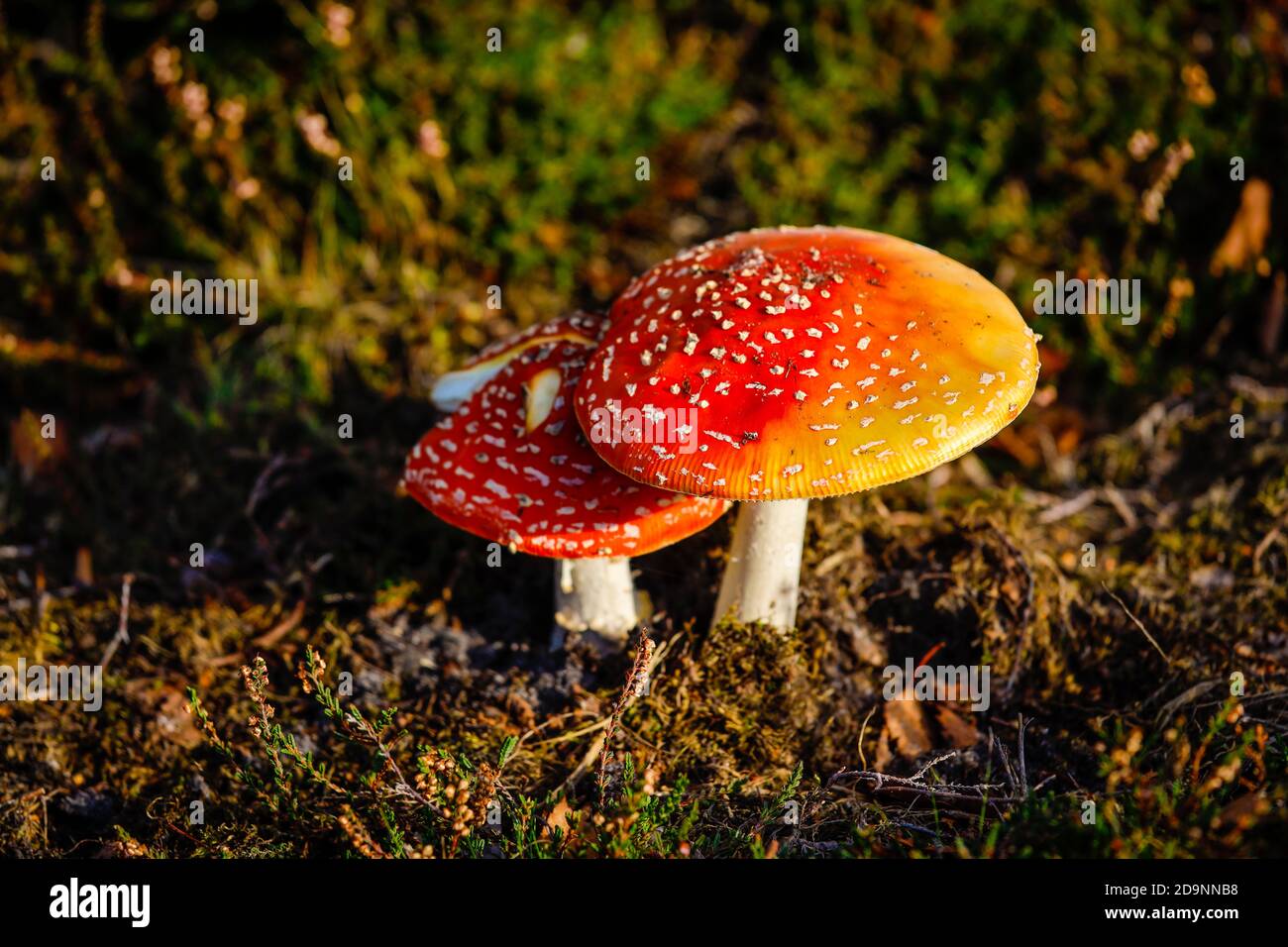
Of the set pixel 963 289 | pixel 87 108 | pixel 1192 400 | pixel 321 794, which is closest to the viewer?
pixel 963 289

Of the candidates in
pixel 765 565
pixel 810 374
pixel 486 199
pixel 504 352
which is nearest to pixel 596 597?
pixel 765 565

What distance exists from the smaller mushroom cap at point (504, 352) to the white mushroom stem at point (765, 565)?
30.1 inches

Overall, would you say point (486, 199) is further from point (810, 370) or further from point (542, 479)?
point (810, 370)

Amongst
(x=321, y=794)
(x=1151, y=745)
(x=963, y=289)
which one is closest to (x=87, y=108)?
(x=321, y=794)

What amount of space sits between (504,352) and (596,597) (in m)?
0.89

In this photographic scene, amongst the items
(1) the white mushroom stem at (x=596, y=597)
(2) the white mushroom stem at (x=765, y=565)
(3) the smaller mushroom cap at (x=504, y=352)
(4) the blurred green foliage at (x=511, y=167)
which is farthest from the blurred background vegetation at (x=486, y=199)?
(2) the white mushroom stem at (x=765, y=565)

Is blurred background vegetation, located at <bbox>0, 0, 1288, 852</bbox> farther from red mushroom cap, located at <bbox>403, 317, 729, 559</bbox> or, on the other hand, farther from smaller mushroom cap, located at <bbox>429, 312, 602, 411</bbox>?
red mushroom cap, located at <bbox>403, 317, 729, 559</bbox>

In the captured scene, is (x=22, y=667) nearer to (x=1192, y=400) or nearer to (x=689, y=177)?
(x=689, y=177)

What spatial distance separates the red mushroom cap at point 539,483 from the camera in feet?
8.63

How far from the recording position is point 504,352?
3.16 meters

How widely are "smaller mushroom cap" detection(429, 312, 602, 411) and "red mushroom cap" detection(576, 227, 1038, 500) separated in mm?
294

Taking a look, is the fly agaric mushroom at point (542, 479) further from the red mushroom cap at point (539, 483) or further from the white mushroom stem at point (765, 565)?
Result: the white mushroom stem at point (765, 565)
